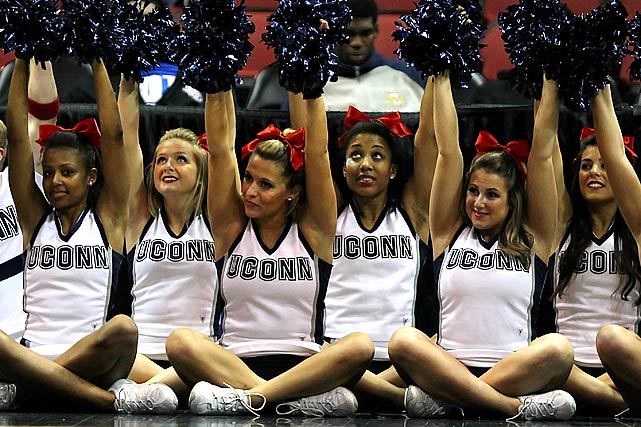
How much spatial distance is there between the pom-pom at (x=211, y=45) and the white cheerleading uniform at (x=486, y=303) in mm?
1011

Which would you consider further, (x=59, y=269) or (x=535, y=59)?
(x=59, y=269)

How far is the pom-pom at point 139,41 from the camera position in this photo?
3.85 meters

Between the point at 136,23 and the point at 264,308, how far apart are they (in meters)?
1.06

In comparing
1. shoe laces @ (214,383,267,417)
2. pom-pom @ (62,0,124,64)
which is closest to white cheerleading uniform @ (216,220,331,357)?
shoe laces @ (214,383,267,417)

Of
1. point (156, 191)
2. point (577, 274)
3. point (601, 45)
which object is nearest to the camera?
point (601, 45)

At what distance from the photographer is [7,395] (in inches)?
147

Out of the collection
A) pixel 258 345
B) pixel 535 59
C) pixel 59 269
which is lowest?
pixel 258 345

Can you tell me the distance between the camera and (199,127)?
443 centimetres

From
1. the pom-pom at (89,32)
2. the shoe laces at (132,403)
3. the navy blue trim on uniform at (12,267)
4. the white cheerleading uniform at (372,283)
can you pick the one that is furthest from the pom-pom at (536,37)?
the navy blue trim on uniform at (12,267)

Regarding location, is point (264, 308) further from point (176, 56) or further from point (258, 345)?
point (176, 56)

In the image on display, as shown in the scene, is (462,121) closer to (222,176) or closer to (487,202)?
(487,202)

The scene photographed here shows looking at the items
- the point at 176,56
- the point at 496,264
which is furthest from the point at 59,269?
the point at 496,264

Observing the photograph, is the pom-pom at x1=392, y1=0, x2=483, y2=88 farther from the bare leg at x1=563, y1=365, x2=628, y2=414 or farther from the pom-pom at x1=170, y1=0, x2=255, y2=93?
the bare leg at x1=563, y1=365, x2=628, y2=414

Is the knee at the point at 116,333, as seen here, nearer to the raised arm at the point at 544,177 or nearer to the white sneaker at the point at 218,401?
the white sneaker at the point at 218,401
